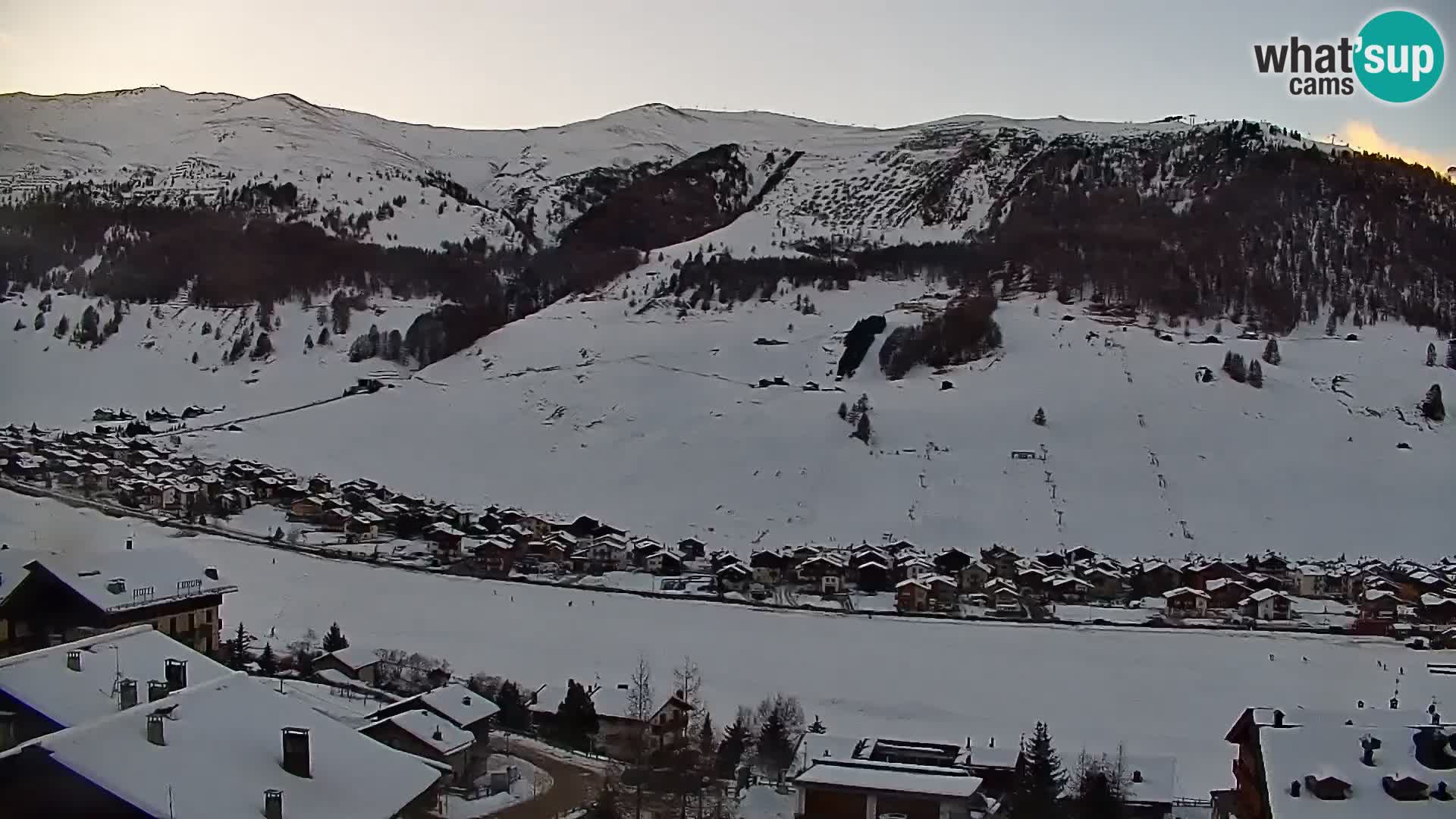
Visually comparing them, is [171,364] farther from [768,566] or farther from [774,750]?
[774,750]

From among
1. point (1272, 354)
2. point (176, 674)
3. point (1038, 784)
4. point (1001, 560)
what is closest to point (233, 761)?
point (176, 674)

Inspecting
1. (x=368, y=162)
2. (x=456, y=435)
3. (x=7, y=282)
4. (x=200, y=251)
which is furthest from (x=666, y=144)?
(x=7, y=282)

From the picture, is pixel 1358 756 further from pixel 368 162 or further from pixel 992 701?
pixel 368 162

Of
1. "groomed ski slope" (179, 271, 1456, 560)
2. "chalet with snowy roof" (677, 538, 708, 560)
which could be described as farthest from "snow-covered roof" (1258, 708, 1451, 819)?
"chalet with snowy roof" (677, 538, 708, 560)

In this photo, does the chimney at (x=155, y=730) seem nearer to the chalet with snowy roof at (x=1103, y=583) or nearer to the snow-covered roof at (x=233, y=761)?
the snow-covered roof at (x=233, y=761)

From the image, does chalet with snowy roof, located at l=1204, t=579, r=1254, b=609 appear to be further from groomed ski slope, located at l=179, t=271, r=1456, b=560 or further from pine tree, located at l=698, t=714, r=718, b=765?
pine tree, located at l=698, t=714, r=718, b=765
